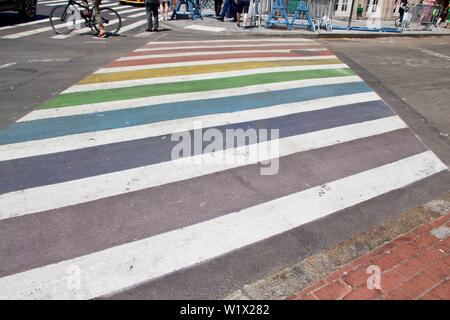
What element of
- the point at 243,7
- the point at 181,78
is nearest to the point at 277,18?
the point at 243,7

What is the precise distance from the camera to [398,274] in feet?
9.48

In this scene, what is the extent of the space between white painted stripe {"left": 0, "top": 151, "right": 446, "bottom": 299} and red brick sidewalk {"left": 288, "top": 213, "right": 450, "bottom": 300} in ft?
2.31

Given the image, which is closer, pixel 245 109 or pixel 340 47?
pixel 245 109

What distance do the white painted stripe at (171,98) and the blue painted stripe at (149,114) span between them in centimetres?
19

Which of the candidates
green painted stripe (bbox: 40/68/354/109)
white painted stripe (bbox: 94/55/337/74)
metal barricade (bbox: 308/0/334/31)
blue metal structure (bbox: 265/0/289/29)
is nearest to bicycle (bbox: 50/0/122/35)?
white painted stripe (bbox: 94/55/337/74)

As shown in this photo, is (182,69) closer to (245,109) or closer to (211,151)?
(245,109)

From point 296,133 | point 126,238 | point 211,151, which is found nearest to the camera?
point 126,238

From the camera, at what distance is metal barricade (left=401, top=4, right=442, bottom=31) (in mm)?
19531

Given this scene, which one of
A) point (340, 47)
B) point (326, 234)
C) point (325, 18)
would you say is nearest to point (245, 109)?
point (326, 234)

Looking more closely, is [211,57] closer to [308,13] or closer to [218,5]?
[308,13]

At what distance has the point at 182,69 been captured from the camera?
8891mm

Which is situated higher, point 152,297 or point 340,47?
point 340,47

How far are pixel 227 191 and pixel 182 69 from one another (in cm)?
578

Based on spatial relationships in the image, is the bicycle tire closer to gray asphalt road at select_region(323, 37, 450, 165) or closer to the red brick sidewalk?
gray asphalt road at select_region(323, 37, 450, 165)
